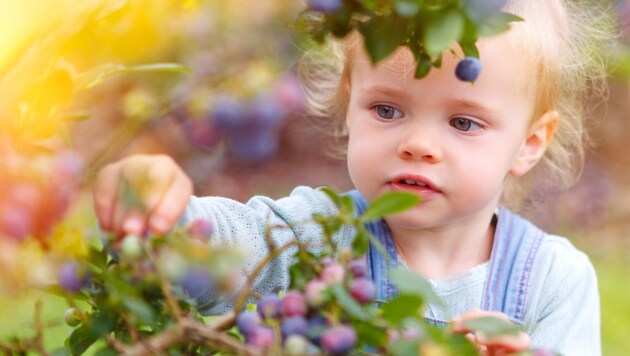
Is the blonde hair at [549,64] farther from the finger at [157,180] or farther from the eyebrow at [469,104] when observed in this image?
the finger at [157,180]

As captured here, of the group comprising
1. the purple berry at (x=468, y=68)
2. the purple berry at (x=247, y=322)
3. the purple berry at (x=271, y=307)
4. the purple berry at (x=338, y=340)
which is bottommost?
the purple berry at (x=247, y=322)

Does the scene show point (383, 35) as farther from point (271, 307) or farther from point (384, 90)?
point (384, 90)

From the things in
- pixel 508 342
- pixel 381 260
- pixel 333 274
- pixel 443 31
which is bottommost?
pixel 381 260

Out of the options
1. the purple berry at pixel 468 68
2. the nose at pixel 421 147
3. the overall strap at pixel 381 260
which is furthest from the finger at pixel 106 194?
the overall strap at pixel 381 260

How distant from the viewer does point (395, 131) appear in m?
1.66

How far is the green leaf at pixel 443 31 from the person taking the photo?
1.00 metres

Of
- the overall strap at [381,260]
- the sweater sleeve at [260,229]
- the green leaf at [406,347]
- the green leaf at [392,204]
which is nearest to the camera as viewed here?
the green leaf at [406,347]

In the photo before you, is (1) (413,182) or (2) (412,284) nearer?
(2) (412,284)

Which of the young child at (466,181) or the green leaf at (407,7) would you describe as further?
the young child at (466,181)

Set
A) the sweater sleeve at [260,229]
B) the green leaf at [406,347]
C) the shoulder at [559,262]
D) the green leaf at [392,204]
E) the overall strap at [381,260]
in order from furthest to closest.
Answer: the shoulder at [559,262] → the overall strap at [381,260] → the sweater sleeve at [260,229] → the green leaf at [392,204] → the green leaf at [406,347]

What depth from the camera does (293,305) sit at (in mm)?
988

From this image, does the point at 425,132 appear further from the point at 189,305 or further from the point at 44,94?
the point at 44,94

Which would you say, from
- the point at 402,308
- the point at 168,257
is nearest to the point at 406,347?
the point at 402,308

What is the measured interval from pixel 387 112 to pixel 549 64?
372 millimetres
